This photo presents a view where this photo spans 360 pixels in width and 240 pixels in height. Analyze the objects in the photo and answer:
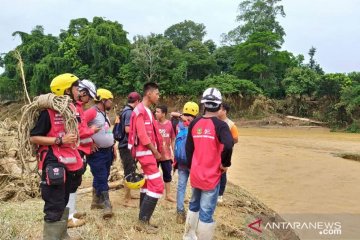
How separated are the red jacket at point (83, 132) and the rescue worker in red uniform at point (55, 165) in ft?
1.56

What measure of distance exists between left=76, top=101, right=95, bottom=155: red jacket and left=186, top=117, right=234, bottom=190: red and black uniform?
1250 millimetres

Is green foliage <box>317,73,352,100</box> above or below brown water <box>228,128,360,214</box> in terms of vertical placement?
above

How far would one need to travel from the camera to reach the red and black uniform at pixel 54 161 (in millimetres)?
3570

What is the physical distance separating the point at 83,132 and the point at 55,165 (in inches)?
32.8

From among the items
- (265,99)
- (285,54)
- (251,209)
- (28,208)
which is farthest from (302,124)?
(28,208)

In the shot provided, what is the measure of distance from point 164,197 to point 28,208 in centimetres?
217

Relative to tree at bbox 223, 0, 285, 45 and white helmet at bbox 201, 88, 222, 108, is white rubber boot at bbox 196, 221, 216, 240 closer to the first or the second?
white helmet at bbox 201, 88, 222, 108

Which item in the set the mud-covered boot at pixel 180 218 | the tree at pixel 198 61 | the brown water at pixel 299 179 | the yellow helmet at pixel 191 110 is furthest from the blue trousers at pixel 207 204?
the tree at pixel 198 61

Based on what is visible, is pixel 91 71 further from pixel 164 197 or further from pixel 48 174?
pixel 48 174

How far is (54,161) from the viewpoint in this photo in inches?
143

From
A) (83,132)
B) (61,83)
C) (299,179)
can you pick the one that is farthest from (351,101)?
(61,83)

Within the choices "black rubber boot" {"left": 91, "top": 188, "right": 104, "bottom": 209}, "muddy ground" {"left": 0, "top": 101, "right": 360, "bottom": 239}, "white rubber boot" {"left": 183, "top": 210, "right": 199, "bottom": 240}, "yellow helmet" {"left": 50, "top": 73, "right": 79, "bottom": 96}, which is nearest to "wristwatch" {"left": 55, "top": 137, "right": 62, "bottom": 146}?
"yellow helmet" {"left": 50, "top": 73, "right": 79, "bottom": 96}

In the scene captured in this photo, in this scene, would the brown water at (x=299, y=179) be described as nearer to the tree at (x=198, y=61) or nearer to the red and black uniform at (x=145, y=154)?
the red and black uniform at (x=145, y=154)

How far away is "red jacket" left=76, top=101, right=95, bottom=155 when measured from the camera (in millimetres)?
4266
